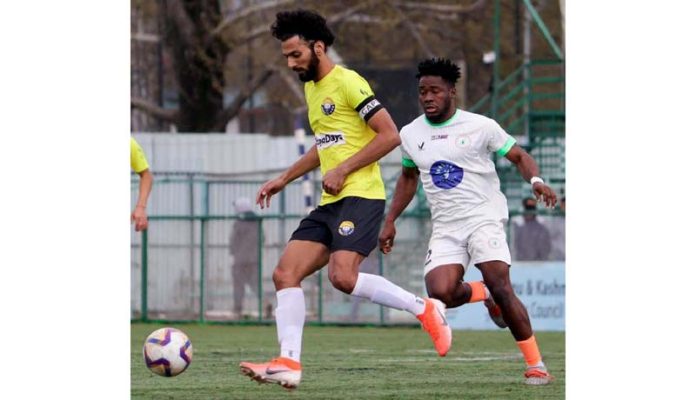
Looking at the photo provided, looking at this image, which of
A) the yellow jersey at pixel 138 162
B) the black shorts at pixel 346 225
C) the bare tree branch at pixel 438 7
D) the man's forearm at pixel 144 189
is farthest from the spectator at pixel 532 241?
the bare tree branch at pixel 438 7

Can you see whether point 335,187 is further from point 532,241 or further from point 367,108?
point 532,241

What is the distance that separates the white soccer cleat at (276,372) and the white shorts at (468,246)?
6.05 ft

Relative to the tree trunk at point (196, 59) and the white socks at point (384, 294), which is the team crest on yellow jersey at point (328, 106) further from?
the tree trunk at point (196, 59)

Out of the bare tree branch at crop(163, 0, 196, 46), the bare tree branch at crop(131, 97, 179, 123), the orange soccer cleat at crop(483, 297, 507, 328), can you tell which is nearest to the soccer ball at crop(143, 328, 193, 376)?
the orange soccer cleat at crop(483, 297, 507, 328)

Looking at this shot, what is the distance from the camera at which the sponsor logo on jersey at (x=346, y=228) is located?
9.05m

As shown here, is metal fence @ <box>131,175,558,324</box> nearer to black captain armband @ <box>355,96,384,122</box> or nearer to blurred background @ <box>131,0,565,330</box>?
blurred background @ <box>131,0,565,330</box>

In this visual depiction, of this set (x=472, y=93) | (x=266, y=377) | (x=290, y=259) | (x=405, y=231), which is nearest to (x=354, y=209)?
(x=290, y=259)

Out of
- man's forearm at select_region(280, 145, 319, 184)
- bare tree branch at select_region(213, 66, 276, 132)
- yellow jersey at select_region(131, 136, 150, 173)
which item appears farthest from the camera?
bare tree branch at select_region(213, 66, 276, 132)

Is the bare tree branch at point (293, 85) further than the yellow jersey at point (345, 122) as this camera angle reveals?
Yes

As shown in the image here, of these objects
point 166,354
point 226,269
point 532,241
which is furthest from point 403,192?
point 226,269

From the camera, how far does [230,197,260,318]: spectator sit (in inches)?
799

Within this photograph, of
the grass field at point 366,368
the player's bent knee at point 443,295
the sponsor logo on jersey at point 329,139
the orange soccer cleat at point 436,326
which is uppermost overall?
the sponsor logo on jersey at point 329,139

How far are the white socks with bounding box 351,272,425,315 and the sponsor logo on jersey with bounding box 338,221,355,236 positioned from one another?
0.29m
